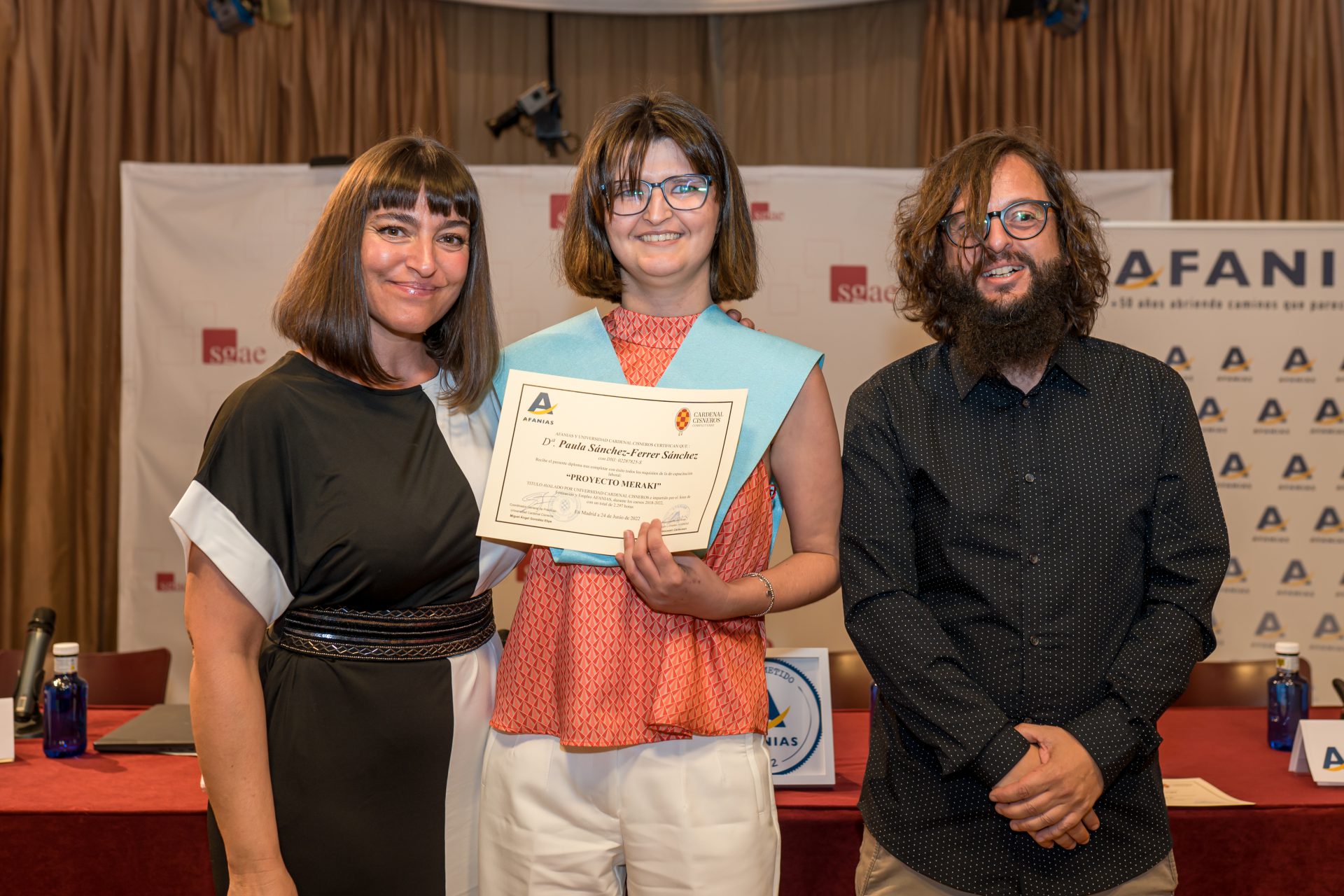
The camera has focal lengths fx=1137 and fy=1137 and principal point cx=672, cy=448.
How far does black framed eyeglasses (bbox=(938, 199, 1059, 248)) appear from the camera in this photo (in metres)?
1.94

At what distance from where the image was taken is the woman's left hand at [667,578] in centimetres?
165

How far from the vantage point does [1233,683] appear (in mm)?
3678

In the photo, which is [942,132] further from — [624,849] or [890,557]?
[624,849]

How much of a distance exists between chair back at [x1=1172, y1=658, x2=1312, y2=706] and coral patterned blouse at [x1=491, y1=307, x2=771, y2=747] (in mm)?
2427

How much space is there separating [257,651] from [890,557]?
3.36 feet

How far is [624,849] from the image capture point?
174 centimetres

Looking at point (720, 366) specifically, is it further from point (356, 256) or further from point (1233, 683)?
point (1233, 683)

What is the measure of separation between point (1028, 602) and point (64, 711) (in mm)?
2267

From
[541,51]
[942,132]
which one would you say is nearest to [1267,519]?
[942,132]

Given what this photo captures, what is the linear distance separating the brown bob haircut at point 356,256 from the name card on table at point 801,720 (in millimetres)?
1052

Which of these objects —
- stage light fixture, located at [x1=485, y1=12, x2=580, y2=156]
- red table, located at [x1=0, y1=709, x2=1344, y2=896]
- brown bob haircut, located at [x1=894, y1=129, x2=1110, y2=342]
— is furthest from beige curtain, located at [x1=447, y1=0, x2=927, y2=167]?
red table, located at [x1=0, y1=709, x2=1344, y2=896]

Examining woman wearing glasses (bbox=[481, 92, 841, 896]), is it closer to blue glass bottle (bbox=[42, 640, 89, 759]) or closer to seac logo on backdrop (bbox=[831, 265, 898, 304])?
blue glass bottle (bbox=[42, 640, 89, 759])

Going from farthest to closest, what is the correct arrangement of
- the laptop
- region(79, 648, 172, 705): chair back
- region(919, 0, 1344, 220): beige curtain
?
region(919, 0, 1344, 220): beige curtain
region(79, 648, 172, 705): chair back
the laptop

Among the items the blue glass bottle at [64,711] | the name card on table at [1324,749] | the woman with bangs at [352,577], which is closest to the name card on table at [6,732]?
the blue glass bottle at [64,711]
